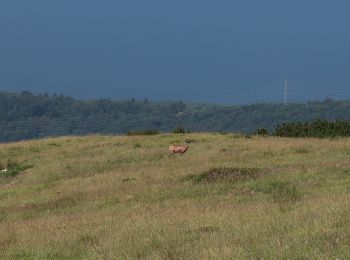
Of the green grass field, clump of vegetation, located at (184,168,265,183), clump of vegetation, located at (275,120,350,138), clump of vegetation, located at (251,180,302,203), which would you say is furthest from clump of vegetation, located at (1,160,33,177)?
clump of vegetation, located at (275,120,350,138)

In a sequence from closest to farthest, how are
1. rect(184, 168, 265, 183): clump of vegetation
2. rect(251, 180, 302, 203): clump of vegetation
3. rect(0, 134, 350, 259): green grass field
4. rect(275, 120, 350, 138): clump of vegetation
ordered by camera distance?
rect(0, 134, 350, 259): green grass field, rect(251, 180, 302, 203): clump of vegetation, rect(184, 168, 265, 183): clump of vegetation, rect(275, 120, 350, 138): clump of vegetation

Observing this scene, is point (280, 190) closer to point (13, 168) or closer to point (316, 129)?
point (13, 168)

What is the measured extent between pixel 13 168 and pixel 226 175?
14480 millimetres

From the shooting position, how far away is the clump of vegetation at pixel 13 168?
2974cm

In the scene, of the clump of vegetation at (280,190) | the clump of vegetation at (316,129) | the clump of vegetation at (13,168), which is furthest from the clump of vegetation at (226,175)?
the clump of vegetation at (316,129)

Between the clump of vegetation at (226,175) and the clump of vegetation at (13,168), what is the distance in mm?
11868

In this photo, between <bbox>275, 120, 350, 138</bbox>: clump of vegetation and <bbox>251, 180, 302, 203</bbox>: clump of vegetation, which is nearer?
<bbox>251, 180, 302, 203</bbox>: clump of vegetation

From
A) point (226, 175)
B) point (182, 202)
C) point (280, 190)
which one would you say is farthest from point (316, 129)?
point (182, 202)

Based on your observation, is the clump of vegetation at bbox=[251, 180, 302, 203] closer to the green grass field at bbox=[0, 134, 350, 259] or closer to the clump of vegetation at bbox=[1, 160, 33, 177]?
the green grass field at bbox=[0, 134, 350, 259]

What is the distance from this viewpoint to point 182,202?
16.6 meters

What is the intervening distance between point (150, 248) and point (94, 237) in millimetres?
2303

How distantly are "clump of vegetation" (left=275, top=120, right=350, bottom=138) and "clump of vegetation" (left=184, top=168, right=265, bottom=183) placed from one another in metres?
16.1

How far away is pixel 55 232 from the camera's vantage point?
14.1m

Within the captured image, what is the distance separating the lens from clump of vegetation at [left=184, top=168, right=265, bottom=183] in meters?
20.1
